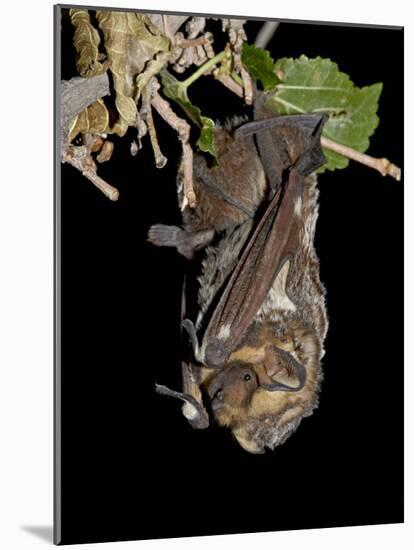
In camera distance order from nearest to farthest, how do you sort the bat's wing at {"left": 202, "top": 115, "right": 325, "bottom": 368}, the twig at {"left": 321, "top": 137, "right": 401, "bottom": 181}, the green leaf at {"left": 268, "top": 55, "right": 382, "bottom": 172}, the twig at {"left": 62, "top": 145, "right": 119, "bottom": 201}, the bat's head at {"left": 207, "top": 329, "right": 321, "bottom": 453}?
1. the twig at {"left": 62, "top": 145, "right": 119, "bottom": 201}
2. the bat's wing at {"left": 202, "top": 115, "right": 325, "bottom": 368}
3. the bat's head at {"left": 207, "top": 329, "right": 321, "bottom": 453}
4. the green leaf at {"left": 268, "top": 55, "right": 382, "bottom": 172}
5. the twig at {"left": 321, "top": 137, "right": 401, "bottom": 181}

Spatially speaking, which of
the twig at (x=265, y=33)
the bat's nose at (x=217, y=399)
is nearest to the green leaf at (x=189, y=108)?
the twig at (x=265, y=33)

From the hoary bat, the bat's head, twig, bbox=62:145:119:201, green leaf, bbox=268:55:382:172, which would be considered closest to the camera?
twig, bbox=62:145:119:201

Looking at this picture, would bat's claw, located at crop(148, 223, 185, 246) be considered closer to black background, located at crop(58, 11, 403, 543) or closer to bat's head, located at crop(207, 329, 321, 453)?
black background, located at crop(58, 11, 403, 543)

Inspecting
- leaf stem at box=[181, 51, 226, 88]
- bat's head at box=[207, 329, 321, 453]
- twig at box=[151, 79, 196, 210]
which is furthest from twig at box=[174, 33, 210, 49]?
bat's head at box=[207, 329, 321, 453]

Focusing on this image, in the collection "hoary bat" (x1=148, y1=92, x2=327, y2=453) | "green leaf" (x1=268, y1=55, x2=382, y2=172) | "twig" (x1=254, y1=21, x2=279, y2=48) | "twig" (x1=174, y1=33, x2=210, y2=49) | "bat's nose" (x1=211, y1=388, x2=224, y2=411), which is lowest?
"bat's nose" (x1=211, y1=388, x2=224, y2=411)

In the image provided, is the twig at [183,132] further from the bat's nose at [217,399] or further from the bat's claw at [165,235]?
the bat's nose at [217,399]

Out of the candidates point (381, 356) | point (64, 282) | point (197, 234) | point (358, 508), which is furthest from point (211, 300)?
point (358, 508)

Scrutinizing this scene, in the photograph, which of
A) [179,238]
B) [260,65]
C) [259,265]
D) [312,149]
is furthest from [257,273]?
[260,65]
